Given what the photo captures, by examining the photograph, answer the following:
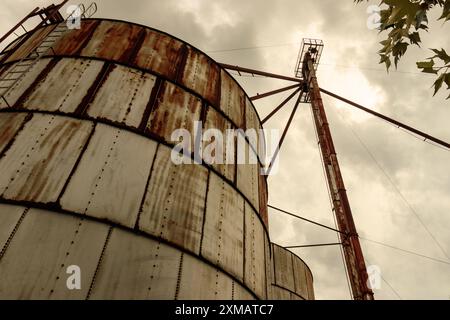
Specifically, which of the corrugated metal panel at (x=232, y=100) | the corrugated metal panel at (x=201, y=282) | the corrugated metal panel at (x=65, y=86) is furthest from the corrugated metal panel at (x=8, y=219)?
the corrugated metal panel at (x=232, y=100)

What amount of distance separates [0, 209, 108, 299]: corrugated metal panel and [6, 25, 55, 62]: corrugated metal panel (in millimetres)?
4849

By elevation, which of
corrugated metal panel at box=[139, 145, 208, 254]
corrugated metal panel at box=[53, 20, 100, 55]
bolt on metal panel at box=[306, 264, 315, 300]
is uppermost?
corrugated metal panel at box=[53, 20, 100, 55]

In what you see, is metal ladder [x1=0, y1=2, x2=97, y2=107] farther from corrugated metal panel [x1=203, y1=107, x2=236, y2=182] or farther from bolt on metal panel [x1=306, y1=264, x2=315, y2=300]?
bolt on metal panel [x1=306, y1=264, x2=315, y2=300]

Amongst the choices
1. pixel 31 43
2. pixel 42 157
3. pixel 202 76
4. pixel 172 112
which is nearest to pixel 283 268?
pixel 202 76

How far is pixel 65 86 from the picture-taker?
645 cm

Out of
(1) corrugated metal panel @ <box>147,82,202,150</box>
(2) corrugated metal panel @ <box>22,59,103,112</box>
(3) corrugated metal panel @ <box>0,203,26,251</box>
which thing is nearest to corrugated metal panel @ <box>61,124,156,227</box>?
(1) corrugated metal panel @ <box>147,82,202,150</box>

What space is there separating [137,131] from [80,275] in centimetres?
268

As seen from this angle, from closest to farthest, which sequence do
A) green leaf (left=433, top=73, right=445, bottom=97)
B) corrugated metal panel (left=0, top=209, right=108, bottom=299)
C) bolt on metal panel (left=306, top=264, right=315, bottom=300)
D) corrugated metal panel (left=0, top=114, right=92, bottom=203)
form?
1. green leaf (left=433, top=73, right=445, bottom=97)
2. corrugated metal panel (left=0, top=209, right=108, bottom=299)
3. corrugated metal panel (left=0, top=114, right=92, bottom=203)
4. bolt on metal panel (left=306, top=264, right=315, bottom=300)

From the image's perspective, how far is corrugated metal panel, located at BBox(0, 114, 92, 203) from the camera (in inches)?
193

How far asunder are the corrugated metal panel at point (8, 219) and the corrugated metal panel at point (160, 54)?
A: 392 cm

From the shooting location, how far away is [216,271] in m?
5.53

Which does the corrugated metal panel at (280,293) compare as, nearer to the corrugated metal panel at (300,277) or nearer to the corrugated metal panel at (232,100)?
the corrugated metal panel at (300,277)

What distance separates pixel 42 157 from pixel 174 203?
223cm

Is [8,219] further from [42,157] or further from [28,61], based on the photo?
[28,61]
